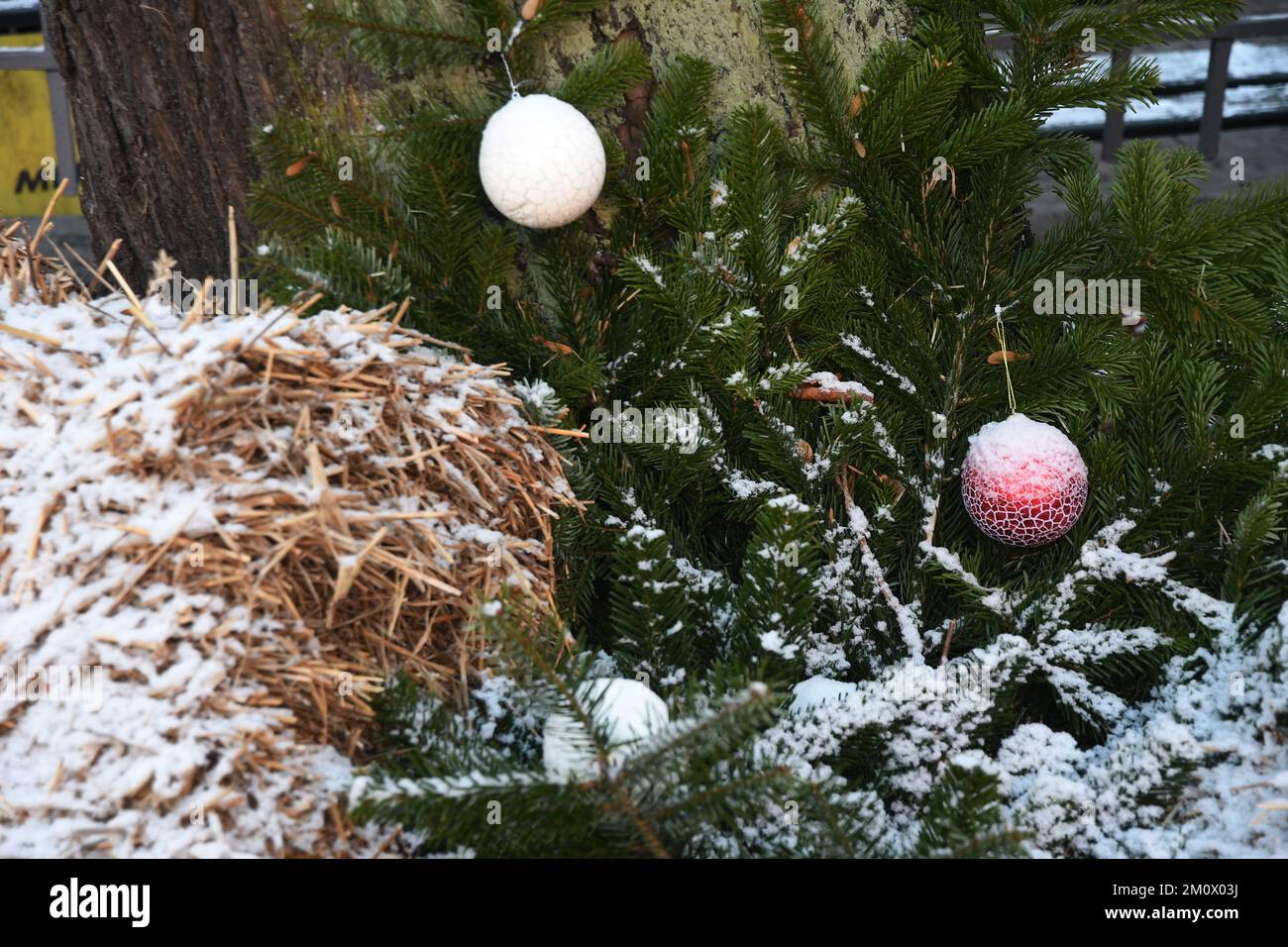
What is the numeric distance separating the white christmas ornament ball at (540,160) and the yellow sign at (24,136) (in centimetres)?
409

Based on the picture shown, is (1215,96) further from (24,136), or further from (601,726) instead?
(24,136)

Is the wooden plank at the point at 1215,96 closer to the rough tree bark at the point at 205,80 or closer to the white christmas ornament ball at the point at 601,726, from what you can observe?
the rough tree bark at the point at 205,80

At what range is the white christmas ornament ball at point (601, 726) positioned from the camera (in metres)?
0.80

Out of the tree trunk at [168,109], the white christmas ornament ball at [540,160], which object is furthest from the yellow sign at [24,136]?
the white christmas ornament ball at [540,160]

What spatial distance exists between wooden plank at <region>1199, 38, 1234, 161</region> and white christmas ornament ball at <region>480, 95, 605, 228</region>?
4233 mm

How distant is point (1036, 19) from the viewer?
1.13 meters

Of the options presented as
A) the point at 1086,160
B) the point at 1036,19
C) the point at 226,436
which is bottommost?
the point at 226,436

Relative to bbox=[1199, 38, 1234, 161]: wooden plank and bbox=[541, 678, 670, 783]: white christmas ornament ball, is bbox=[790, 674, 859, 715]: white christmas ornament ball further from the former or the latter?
bbox=[1199, 38, 1234, 161]: wooden plank

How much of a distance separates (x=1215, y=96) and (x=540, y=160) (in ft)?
14.8

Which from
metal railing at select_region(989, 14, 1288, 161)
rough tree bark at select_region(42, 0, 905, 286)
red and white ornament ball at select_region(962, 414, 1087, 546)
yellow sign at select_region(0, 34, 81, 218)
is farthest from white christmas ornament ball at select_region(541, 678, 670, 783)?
yellow sign at select_region(0, 34, 81, 218)
